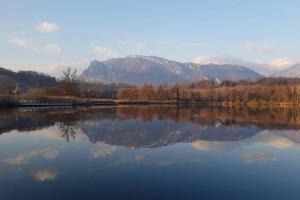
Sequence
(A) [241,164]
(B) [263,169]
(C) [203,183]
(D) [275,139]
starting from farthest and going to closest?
(D) [275,139] → (A) [241,164] → (B) [263,169] → (C) [203,183]

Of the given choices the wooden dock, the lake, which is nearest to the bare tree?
the wooden dock

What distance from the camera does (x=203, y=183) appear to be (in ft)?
43.8

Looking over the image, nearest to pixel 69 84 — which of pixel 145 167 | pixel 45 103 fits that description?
pixel 45 103

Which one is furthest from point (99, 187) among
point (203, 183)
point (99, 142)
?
point (99, 142)

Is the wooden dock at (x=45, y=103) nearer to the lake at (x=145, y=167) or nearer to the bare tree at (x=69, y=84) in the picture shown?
the bare tree at (x=69, y=84)

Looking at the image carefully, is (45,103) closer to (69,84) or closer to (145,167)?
(69,84)

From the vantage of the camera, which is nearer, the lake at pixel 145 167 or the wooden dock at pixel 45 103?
the lake at pixel 145 167

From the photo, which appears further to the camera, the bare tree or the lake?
the bare tree

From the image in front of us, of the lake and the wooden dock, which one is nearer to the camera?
the lake

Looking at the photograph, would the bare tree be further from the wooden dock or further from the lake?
the lake

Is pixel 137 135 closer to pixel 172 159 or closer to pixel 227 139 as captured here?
pixel 227 139

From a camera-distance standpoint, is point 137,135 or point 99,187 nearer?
point 99,187

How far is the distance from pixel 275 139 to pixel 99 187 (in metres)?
20.0

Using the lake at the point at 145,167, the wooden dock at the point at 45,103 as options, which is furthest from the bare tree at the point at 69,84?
the lake at the point at 145,167
